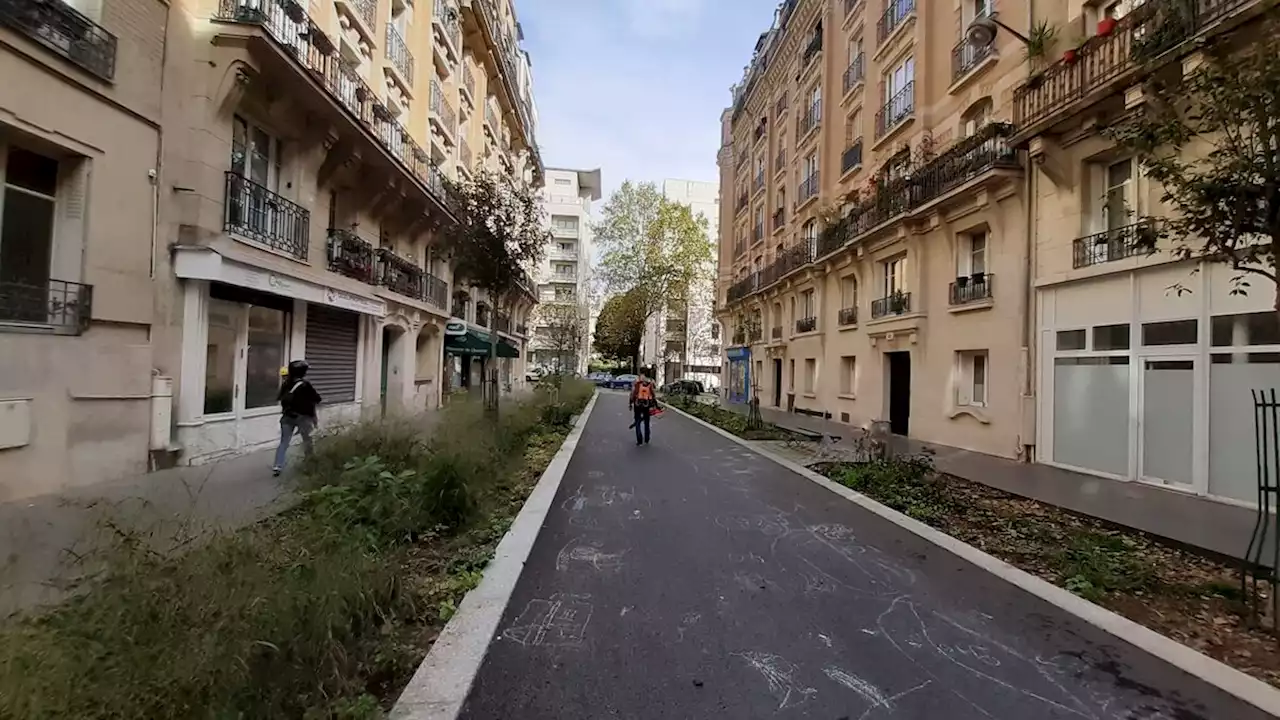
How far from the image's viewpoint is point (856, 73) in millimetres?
21344

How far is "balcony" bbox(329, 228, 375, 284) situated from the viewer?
13.9m

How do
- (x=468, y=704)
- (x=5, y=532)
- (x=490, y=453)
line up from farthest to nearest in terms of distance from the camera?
(x=490, y=453) → (x=5, y=532) → (x=468, y=704)

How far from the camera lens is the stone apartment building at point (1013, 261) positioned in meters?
8.84

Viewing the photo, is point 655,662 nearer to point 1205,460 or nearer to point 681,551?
point 681,551

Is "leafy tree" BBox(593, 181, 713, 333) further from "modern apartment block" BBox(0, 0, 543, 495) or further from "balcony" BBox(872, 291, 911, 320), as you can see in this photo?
"modern apartment block" BBox(0, 0, 543, 495)

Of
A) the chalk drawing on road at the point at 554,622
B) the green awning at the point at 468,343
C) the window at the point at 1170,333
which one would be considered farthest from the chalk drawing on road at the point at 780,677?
the green awning at the point at 468,343

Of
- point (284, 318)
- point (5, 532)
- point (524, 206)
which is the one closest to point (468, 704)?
point (5, 532)

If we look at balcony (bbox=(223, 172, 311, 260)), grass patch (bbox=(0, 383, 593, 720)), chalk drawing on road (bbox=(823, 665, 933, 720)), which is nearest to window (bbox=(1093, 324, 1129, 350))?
chalk drawing on road (bbox=(823, 665, 933, 720))

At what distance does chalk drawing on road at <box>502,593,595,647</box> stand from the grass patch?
0.50 m

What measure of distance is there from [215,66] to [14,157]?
3.31 meters

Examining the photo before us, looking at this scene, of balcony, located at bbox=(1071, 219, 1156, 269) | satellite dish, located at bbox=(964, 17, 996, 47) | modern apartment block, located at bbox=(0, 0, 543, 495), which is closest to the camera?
modern apartment block, located at bbox=(0, 0, 543, 495)

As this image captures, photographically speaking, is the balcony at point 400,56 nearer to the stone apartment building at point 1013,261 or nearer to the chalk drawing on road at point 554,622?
the stone apartment building at point 1013,261

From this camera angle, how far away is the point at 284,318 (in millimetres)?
12484

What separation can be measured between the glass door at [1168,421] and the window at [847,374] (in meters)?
11.3
